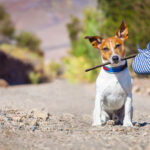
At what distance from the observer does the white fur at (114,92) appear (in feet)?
13.6

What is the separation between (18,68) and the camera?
19.9 meters

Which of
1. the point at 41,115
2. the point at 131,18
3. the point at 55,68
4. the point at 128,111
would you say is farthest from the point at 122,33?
the point at 55,68

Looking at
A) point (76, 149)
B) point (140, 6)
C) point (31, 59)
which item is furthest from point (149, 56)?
point (31, 59)

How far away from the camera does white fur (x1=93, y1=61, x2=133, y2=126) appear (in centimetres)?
414

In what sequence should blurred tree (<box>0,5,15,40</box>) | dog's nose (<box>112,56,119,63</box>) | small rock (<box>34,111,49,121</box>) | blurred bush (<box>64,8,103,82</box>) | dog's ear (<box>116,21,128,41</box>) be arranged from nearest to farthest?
dog's nose (<box>112,56,119,63</box>)
dog's ear (<box>116,21,128,41</box>)
small rock (<box>34,111,49,121</box>)
blurred bush (<box>64,8,103,82</box>)
blurred tree (<box>0,5,15,40</box>)

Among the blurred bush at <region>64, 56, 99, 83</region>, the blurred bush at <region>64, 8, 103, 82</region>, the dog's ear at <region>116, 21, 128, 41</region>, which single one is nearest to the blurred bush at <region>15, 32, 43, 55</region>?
the blurred bush at <region>64, 8, 103, 82</region>

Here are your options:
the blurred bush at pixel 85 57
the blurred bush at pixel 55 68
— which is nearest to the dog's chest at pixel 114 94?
the blurred bush at pixel 85 57

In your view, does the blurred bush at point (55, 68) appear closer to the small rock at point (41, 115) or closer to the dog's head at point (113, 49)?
the small rock at point (41, 115)

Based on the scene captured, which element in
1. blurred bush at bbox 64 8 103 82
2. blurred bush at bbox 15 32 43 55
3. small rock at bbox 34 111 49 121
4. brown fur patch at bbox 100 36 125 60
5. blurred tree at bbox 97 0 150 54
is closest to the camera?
brown fur patch at bbox 100 36 125 60

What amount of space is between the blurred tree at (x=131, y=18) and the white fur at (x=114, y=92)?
8361mm

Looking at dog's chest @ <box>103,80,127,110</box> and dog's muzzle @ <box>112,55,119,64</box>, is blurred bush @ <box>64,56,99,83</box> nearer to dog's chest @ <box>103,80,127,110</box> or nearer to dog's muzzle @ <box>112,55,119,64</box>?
dog's chest @ <box>103,80,127,110</box>

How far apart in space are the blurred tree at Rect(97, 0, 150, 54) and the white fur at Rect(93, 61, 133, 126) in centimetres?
836

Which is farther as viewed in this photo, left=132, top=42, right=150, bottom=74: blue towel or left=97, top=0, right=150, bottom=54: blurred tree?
left=97, top=0, right=150, bottom=54: blurred tree

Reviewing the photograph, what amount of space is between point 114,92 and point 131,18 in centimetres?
961
